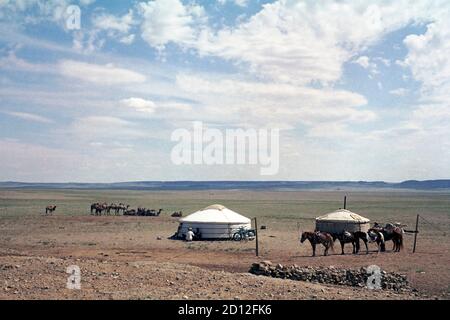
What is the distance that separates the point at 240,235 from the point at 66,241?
35.0 ft

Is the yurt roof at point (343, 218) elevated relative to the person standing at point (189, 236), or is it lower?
elevated

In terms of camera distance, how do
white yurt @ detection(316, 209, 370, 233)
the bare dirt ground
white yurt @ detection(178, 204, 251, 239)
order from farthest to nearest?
white yurt @ detection(178, 204, 251, 239)
white yurt @ detection(316, 209, 370, 233)
the bare dirt ground

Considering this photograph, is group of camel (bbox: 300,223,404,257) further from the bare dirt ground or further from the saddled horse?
the bare dirt ground

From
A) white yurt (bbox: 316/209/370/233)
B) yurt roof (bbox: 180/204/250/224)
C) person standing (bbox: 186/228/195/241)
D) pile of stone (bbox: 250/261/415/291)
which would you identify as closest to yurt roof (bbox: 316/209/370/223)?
white yurt (bbox: 316/209/370/233)

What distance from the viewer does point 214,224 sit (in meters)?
31.3

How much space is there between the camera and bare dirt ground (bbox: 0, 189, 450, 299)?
44.9ft

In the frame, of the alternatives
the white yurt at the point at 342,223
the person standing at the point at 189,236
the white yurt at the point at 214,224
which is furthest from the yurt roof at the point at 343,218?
the person standing at the point at 189,236

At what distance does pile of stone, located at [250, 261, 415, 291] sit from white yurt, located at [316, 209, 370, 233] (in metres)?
10.7

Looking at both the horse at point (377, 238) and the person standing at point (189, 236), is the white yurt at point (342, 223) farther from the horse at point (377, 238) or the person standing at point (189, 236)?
the person standing at point (189, 236)

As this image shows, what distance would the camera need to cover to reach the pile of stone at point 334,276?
16688 millimetres

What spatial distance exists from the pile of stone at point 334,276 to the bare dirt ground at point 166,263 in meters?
0.77

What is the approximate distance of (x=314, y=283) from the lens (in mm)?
16625

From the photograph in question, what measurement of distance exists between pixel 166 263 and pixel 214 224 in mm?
12229

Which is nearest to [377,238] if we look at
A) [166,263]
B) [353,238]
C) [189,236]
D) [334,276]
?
[353,238]
